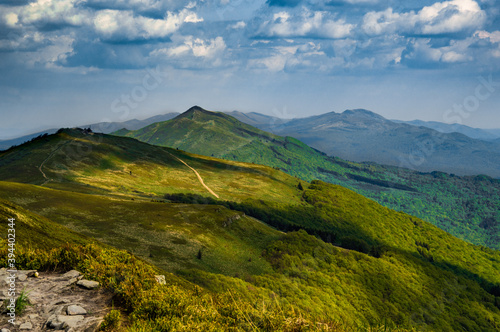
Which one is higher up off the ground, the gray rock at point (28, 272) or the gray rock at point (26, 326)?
the gray rock at point (28, 272)

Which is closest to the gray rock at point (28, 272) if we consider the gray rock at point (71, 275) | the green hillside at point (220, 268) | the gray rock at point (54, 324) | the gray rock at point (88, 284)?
the green hillside at point (220, 268)

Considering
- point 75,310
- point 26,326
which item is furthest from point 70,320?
point 26,326

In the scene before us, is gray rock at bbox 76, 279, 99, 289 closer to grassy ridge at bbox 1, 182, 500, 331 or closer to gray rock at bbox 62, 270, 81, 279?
gray rock at bbox 62, 270, 81, 279

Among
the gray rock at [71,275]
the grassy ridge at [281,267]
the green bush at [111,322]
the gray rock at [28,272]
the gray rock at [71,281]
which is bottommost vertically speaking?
the grassy ridge at [281,267]

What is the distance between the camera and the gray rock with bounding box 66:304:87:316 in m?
13.8

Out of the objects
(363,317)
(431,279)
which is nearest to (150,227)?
(363,317)

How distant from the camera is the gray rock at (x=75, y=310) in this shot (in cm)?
1384

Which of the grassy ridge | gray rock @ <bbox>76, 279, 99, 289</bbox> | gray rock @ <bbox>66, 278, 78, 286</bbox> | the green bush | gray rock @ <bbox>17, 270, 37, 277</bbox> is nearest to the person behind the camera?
the green bush

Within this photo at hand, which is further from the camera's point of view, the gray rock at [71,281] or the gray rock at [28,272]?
the gray rock at [28,272]

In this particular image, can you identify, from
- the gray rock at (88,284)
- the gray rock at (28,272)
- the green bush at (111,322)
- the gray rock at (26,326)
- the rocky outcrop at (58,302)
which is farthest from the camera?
the gray rock at (28,272)

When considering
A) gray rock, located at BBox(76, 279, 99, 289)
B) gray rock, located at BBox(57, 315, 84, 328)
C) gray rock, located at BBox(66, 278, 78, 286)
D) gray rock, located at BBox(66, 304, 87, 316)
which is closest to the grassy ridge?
gray rock, located at BBox(66, 278, 78, 286)

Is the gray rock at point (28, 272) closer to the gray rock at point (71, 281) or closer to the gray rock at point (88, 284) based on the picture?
the gray rock at point (71, 281)

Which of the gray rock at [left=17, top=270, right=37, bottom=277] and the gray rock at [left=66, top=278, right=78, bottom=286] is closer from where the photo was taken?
the gray rock at [left=66, top=278, right=78, bottom=286]

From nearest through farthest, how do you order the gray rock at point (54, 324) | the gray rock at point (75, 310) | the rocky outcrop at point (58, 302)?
the gray rock at point (54, 324) → the rocky outcrop at point (58, 302) → the gray rock at point (75, 310)
